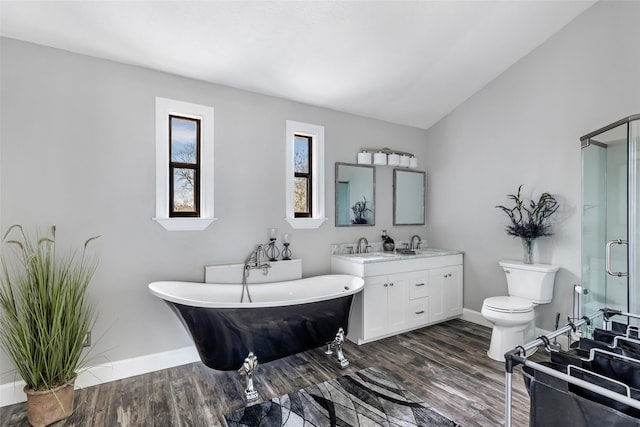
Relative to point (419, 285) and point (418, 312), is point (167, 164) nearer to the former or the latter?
point (419, 285)

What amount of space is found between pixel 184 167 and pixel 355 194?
1.90 meters

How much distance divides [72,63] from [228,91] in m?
1.18

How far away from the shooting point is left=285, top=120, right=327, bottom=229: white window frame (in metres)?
3.30

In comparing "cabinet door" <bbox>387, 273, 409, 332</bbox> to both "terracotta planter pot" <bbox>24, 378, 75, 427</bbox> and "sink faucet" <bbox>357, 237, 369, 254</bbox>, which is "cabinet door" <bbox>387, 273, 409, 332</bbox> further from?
"terracotta planter pot" <bbox>24, 378, 75, 427</bbox>

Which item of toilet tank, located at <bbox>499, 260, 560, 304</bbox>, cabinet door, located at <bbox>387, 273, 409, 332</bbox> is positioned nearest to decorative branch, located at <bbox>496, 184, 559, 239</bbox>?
toilet tank, located at <bbox>499, 260, 560, 304</bbox>

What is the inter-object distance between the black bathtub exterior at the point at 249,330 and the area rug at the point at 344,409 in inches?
12.7

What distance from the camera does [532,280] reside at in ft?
10.00

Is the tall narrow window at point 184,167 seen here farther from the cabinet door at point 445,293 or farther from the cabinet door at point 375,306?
the cabinet door at point 445,293

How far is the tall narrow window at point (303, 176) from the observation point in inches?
136

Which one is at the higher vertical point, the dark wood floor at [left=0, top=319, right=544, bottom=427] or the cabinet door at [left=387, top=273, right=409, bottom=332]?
the cabinet door at [left=387, top=273, right=409, bottom=332]

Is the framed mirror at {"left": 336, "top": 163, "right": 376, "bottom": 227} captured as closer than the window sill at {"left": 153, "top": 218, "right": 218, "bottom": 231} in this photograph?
No

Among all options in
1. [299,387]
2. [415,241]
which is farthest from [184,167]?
[415,241]

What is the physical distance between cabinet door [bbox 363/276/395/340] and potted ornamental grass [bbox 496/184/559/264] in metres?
1.44

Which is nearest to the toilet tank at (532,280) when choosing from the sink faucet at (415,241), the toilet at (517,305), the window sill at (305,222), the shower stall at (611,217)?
the toilet at (517,305)
